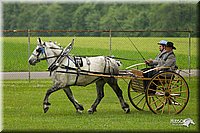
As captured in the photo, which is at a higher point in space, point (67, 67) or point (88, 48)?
point (88, 48)

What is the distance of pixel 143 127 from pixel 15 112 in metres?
3.51

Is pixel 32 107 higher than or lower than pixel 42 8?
lower

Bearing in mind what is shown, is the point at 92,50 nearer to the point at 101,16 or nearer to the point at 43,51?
the point at 101,16

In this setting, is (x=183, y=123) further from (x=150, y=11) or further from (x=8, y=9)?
(x=150, y=11)

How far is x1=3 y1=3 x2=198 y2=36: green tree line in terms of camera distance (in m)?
24.6

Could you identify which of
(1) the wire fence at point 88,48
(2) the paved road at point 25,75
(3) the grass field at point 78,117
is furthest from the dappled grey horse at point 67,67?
(1) the wire fence at point 88,48

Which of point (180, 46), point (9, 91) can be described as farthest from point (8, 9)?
point (180, 46)

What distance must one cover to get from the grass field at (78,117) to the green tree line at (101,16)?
28.5ft

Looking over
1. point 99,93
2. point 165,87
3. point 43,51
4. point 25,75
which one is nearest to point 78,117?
point 99,93

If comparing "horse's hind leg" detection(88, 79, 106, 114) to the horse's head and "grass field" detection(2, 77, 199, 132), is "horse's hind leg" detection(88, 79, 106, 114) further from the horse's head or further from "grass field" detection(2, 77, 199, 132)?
the horse's head

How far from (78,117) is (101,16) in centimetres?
1478

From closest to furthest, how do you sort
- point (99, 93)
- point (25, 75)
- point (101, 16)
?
1. point (99, 93)
2. point (25, 75)
3. point (101, 16)

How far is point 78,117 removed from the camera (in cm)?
1162

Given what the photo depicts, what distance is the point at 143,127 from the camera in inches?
404
